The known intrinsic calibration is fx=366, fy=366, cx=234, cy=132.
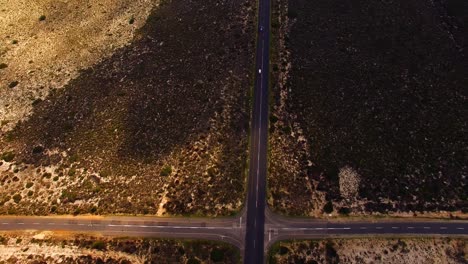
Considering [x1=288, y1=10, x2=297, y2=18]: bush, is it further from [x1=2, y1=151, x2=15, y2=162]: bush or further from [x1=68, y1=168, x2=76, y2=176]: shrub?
[x1=2, y1=151, x2=15, y2=162]: bush

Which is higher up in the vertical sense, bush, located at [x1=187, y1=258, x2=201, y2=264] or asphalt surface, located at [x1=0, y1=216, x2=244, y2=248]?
asphalt surface, located at [x1=0, y1=216, x2=244, y2=248]

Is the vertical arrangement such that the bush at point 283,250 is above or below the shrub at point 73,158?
below

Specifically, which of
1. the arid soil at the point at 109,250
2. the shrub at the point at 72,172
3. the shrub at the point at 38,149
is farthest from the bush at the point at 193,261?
the shrub at the point at 38,149

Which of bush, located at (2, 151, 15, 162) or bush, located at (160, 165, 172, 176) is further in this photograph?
bush, located at (2, 151, 15, 162)

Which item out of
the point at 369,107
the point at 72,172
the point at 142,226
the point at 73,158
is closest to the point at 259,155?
the point at 142,226

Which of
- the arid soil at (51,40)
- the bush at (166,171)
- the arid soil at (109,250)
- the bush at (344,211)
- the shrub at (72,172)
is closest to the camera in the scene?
the arid soil at (109,250)

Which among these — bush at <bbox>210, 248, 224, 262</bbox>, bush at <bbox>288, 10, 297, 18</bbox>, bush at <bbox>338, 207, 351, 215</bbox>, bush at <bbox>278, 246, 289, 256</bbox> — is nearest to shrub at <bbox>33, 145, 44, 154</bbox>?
bush at <bbox>210, 248, 224, 262</bbox>

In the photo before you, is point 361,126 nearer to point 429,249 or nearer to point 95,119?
point 429,249

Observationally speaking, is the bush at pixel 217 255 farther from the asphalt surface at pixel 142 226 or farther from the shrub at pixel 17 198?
the shrub at pixel 17 198
